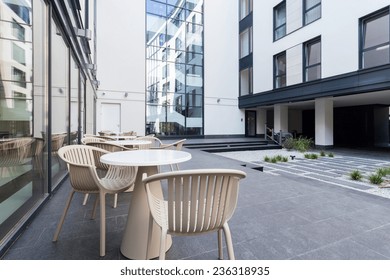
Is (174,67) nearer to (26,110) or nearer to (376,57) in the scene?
(376,57)

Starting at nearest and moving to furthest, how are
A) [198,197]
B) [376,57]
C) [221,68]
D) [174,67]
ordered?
[198,197], [376,57], [174,67], [221,68]

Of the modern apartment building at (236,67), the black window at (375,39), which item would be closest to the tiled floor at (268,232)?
the black window at (375,39)

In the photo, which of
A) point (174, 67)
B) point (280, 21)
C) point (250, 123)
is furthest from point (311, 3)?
point (250, 123)

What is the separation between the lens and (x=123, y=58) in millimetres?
12102

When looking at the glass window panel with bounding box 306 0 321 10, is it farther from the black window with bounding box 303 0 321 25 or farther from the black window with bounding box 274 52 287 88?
the black window with bounding box 274 52 287 88

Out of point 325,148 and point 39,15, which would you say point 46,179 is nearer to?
point 39,15

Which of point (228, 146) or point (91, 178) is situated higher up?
point (228, 146)

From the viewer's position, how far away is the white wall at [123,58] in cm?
1162

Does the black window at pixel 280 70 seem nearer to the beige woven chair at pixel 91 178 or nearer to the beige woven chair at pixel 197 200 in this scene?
the beige woven chair at pixel 91 178

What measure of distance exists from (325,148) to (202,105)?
7.11 m

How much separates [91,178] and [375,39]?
10.1 m
